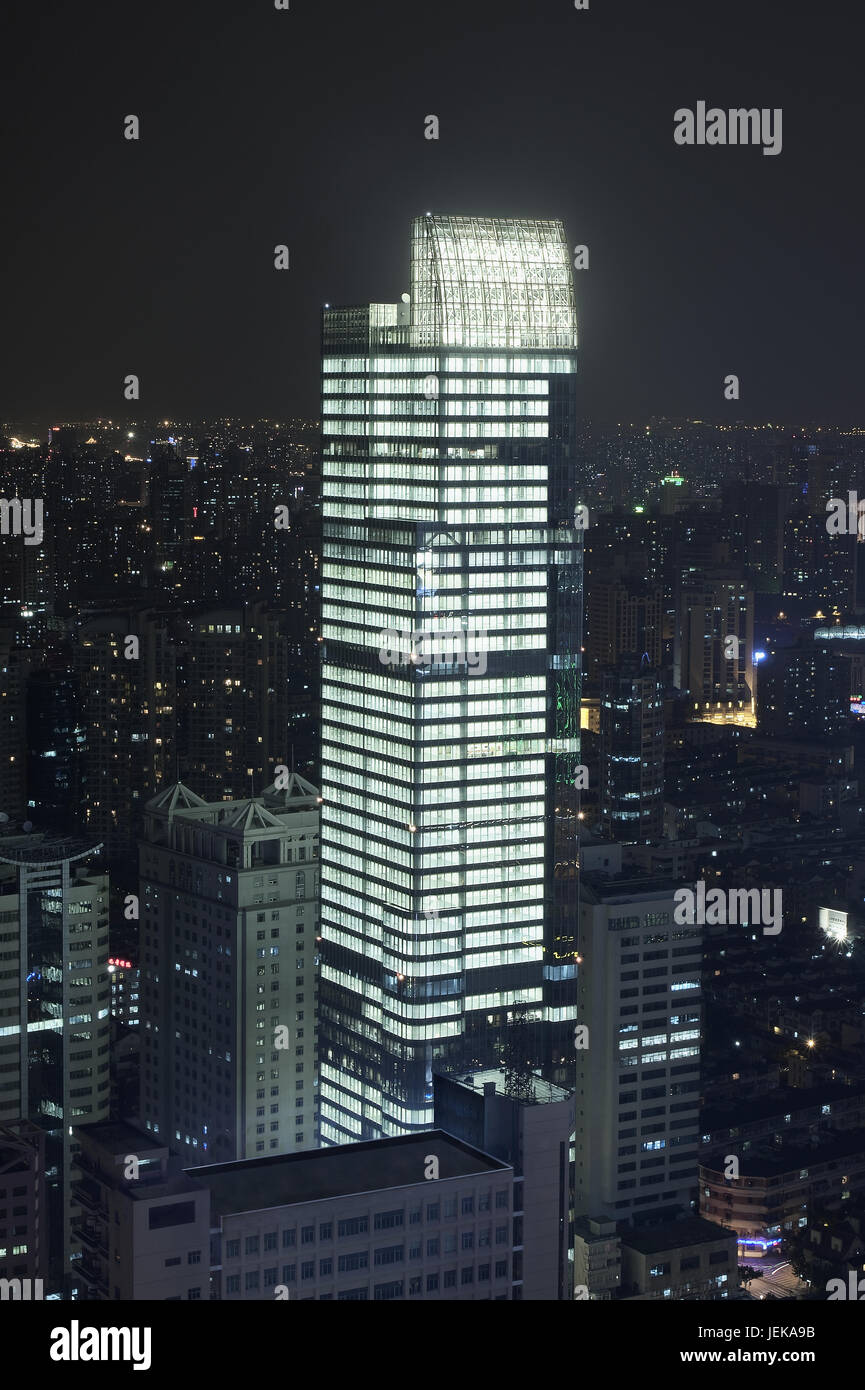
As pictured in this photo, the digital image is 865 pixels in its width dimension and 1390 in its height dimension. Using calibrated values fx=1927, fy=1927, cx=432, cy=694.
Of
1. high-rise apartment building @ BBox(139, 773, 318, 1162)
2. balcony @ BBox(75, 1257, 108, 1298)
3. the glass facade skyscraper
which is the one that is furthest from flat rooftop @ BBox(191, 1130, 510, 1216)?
high-rise apartment building @ BBox(139, 773, 318, 1162)

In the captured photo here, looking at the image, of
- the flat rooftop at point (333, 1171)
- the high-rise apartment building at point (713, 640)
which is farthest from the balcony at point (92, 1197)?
the high-rise apartment building at point (713, 640)

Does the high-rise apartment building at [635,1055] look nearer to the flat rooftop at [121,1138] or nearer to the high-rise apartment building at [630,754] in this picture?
the flat rooftop at [121,1138]

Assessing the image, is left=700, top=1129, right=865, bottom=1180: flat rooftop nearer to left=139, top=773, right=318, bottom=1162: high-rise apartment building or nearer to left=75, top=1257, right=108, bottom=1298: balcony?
left=139, top=773, right=318, bottom=1162: high-rise apartment building

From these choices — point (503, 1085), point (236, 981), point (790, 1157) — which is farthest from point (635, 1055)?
point (503, 1085)

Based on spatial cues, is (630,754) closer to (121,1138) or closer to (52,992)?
Answer: (52,992)

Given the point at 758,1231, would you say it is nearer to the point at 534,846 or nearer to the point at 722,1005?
the point at 534,846

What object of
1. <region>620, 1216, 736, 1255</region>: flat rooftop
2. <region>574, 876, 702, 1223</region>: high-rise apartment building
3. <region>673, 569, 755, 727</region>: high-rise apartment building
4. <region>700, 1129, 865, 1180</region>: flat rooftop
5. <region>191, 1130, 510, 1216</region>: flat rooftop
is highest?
<region>673, 569, 755, 727</region>: high-rise apartment building
